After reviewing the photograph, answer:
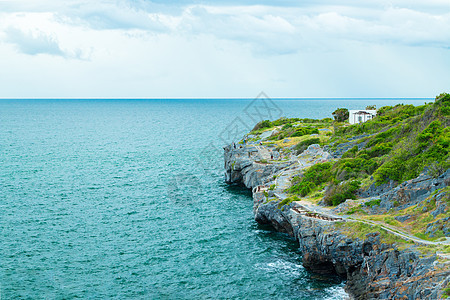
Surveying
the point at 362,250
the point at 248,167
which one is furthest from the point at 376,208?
the point at 248,167

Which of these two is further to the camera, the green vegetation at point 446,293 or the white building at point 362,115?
the white building at point 362,115

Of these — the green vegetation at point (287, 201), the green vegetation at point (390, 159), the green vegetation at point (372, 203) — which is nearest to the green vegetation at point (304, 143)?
the green vegetation at point (390, 159)

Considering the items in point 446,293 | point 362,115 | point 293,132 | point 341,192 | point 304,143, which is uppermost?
point 362,115

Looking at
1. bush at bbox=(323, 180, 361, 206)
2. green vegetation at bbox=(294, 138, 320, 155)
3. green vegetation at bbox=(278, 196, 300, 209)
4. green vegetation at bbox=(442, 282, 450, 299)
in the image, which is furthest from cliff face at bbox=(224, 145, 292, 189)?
green vegetation at bbox=(442, 282, 450, 299)

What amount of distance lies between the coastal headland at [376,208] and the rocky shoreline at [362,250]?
0.09 m

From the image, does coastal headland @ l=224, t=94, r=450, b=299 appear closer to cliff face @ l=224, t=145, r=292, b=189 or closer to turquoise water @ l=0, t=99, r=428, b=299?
cliff face @ l=224, t=145, r=292, b=189

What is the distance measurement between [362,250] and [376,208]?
8817 mm

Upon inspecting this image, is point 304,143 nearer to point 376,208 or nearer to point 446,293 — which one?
point 376,208

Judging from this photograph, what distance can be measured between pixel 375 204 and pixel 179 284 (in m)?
23.2

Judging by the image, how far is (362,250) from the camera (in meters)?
40.1

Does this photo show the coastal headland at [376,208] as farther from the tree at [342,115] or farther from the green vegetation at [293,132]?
the tree at [342,115]

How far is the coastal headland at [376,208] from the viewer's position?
118ft

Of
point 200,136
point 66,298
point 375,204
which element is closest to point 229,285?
point 66,298

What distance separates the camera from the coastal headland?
3584 cm
